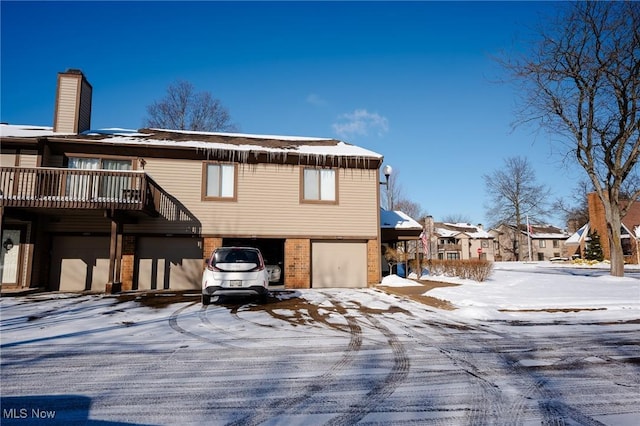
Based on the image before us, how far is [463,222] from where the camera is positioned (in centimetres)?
7612

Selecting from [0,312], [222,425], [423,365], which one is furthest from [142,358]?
[0,312]

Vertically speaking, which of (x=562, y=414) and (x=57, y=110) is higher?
(x=57, y=110)

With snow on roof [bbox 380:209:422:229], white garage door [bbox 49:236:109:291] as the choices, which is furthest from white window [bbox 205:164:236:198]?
snow on roof [bbox 380:209:422:229]

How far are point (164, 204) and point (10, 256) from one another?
18.3ft

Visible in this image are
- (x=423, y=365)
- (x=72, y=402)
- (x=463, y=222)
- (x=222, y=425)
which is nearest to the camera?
(x=222, y=425)

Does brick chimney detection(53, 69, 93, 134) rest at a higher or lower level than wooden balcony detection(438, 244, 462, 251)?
higher

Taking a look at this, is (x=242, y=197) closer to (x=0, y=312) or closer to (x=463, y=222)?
(x=0, y=312)

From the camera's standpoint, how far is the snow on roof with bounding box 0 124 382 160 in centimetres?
1443

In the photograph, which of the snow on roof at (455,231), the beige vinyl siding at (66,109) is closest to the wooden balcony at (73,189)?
the beige vinyl siding at (66,109)

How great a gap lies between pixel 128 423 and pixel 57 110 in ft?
53.8

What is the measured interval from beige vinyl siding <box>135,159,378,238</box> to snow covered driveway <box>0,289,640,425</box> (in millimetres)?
6953

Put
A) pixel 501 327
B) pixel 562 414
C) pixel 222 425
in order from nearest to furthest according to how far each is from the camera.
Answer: pixel 222 425
pixel 562 414
pixel 501 327

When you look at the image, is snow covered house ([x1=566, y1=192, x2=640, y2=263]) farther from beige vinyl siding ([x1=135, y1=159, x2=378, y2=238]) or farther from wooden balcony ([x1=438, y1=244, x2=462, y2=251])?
beige vinyl siding ([x1=135, y1=159, x2=378, y2=238])

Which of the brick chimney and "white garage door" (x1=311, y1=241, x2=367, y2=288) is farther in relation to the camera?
"white garage door" (x1=311, y1=241, x2=367, y2=288)
